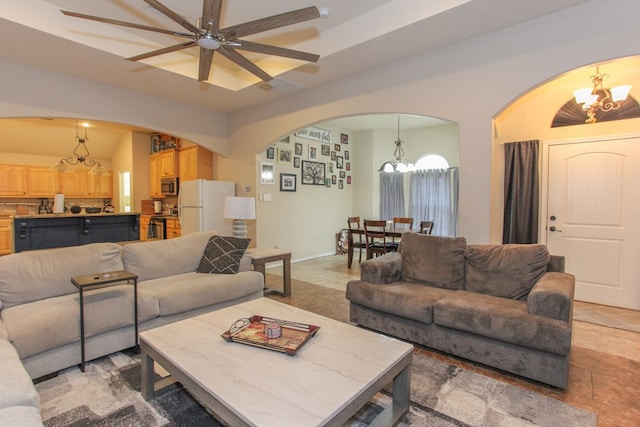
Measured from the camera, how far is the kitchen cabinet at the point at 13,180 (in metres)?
6.96

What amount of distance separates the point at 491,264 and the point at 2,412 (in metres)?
3.25

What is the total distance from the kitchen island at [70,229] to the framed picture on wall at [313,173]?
3.51m

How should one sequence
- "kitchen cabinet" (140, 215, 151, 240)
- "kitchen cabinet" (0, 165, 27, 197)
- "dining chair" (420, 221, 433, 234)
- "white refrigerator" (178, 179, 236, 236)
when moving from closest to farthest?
1. "white refrigerator" (178, 179, 236, 236)
2. "dining chair" (420, 221, 433, 234)
3. "kitchen cabinet" (0, 165, 27, 197)
4. "kitchen cabinet" (140, 215, 151, 240)

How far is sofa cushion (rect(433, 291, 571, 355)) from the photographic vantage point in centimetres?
212

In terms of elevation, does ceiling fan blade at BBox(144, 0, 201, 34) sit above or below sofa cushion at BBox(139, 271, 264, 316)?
above

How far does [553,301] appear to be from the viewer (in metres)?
2.21

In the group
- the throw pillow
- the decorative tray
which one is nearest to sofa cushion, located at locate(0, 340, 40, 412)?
the decorative tray

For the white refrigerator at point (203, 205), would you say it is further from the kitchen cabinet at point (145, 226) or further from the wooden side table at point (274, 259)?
the kitchen cabinet at point (145, 226)

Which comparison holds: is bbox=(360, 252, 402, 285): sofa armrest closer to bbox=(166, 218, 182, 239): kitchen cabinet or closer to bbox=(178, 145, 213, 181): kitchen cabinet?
bbox=(178, 145, 213, 181): kitchen cabinet

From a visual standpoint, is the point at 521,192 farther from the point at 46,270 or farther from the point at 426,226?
the point at 46,270

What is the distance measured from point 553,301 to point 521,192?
233 centimetres

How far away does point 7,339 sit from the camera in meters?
1.97

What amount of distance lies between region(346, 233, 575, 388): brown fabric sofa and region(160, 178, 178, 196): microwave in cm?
507

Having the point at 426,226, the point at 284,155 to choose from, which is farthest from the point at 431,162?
the point at 284,155
